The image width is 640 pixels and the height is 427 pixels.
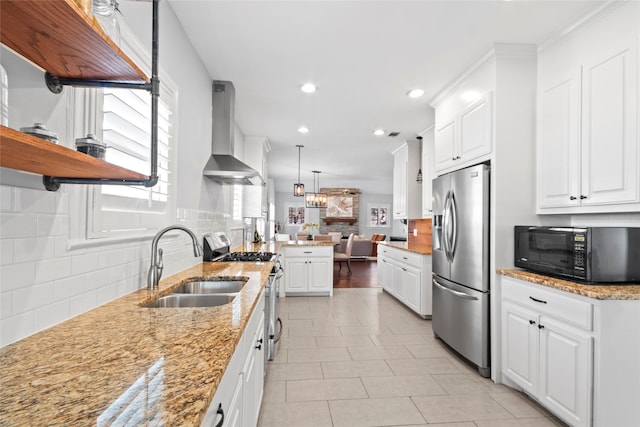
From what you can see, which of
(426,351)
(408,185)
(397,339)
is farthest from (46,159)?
(408,185)

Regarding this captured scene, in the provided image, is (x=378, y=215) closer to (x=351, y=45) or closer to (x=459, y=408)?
(x=351, y=45)

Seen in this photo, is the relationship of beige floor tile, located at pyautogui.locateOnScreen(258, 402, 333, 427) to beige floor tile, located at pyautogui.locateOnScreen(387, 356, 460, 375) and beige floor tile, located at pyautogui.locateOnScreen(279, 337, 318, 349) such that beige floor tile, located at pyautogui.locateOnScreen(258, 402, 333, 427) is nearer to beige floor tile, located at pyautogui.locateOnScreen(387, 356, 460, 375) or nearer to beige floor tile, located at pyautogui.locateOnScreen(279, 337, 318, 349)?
beige floor tile, located at pyautogui.locateOnScreen(387, 356, 460, 375)

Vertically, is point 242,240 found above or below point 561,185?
below

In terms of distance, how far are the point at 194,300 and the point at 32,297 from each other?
0.86 m

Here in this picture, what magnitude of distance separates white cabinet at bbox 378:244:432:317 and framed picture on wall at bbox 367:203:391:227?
6913 millimetres

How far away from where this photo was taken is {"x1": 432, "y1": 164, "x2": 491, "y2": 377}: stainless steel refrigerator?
8.40ft

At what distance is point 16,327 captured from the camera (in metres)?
0.95

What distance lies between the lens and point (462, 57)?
8.98 ft

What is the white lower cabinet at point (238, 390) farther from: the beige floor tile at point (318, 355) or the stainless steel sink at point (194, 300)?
the beige floor tile at point (318, 355)

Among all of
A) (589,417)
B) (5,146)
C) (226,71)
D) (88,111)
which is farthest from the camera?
(226,71)

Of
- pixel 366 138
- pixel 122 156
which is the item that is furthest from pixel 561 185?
pixel 366 138

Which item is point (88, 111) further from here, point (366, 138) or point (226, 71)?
point (366, 138)

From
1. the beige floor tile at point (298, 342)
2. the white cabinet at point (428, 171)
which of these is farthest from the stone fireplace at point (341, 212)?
the beige floor tile at point (298, 342)

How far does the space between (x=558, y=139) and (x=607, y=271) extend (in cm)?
100
